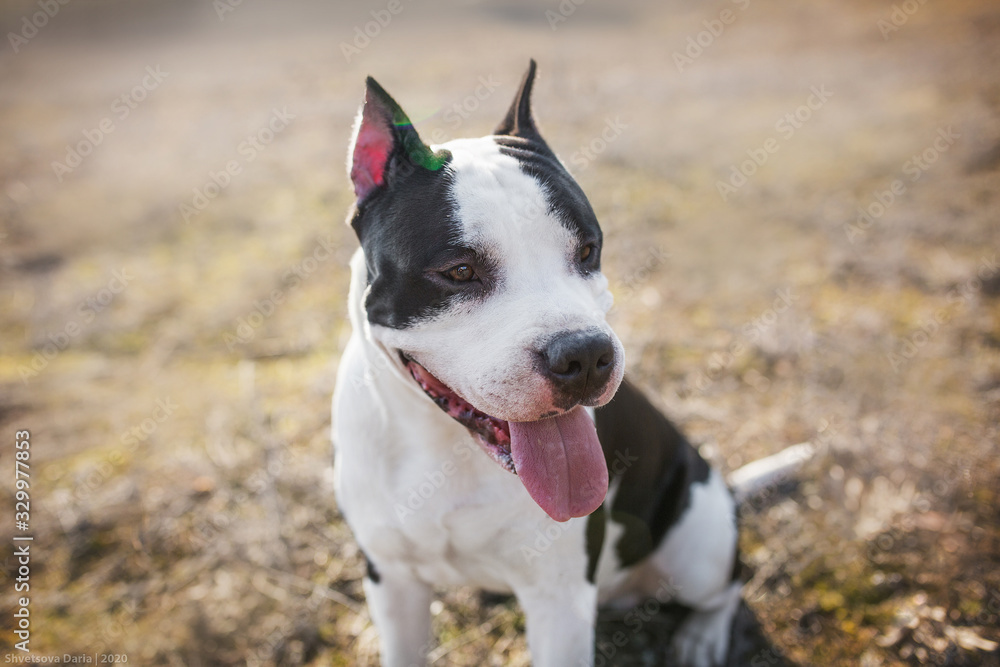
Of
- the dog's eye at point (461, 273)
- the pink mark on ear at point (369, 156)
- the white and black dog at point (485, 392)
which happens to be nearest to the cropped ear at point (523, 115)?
the white and black dog at point (485, 392)

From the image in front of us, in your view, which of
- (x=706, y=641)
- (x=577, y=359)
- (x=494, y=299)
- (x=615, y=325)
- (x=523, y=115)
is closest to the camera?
(x=577, y=359)

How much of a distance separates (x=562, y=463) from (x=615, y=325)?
120 inches

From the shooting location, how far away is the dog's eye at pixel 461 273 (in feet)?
5.76

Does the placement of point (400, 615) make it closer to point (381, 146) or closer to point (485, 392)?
point (485, 392)

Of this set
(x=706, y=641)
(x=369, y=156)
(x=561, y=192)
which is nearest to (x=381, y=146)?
(x=369, y=156)

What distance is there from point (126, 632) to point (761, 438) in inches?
130

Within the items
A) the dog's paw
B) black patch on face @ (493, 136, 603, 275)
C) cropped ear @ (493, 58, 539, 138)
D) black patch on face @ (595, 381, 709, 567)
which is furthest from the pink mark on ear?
the dog's paw

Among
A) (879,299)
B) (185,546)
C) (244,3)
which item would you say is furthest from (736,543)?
(244,3)

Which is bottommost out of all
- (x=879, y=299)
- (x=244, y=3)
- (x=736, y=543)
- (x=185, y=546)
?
(x=244, y=3)

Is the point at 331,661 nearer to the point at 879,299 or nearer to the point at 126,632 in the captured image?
the point at 126,632

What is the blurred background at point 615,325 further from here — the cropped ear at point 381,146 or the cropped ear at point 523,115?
the cropped ear at point 381,146

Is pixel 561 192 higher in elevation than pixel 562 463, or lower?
higher

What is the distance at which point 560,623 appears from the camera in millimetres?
2004

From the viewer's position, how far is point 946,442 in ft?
11.0
